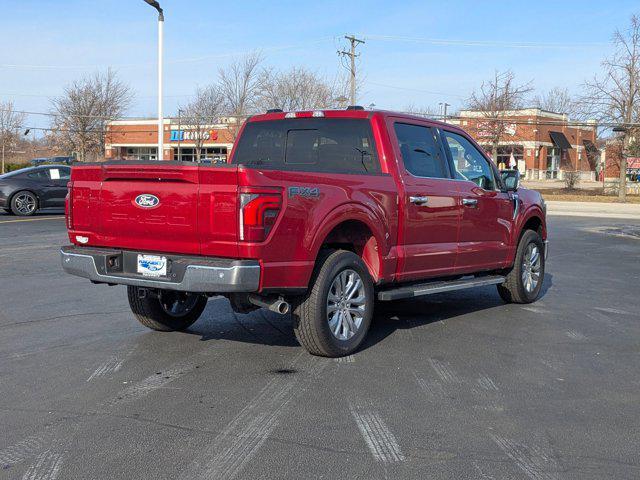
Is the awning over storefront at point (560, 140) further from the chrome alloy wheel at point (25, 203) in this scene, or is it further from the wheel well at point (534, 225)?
the wheel well at point (534, 225)

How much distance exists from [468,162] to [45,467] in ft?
17.7

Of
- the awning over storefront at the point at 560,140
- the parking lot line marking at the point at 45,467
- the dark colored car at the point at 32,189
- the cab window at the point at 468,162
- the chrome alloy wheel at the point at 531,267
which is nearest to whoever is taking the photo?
the parking lot line marking at the point at 45,467

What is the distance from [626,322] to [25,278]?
750 centimetres

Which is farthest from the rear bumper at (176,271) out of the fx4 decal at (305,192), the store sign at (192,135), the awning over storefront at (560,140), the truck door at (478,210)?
the awning over storefront at (560,140)

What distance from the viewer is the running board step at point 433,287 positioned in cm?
617

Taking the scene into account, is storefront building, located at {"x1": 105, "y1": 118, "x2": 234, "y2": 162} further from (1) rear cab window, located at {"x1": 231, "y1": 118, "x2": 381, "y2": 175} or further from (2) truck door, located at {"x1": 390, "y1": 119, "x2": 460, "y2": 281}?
(2) truck door, located at {"x1": 390, "y1": 119, "x2": 460, "y2": 281}

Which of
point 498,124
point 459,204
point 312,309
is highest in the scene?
point 498,124

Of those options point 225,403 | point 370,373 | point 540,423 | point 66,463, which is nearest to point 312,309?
point 370,373

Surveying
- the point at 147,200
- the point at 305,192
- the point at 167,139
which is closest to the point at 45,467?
the point at 147,200

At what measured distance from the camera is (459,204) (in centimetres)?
702

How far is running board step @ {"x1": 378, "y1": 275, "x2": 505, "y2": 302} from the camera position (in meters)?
6.17

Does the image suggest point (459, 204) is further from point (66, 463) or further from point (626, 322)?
point (66, 463)

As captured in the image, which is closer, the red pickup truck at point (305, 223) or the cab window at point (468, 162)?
the red pickup truck at point (305, 223)

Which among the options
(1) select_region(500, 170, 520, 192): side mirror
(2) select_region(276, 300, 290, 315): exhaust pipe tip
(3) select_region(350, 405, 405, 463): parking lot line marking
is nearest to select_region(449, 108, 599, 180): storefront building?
(1) select_region(500, 170, 520, 192): side mirror
